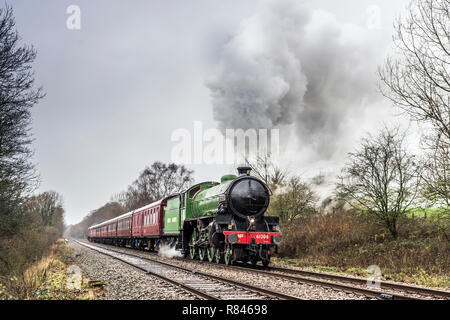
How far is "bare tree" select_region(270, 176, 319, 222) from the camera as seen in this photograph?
72.5 feet

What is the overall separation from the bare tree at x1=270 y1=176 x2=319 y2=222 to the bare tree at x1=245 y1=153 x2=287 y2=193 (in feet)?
5.40

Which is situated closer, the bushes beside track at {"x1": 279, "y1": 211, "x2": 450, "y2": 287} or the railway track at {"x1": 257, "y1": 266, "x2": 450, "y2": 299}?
the railway track at {"x1": 257, "y1": 266, "x2": 450, "y2": 299}

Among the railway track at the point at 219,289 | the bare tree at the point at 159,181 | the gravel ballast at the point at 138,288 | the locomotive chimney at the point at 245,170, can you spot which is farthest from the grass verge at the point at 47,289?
the bare tree at the point at 159,181

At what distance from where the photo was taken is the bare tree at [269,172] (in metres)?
24.5

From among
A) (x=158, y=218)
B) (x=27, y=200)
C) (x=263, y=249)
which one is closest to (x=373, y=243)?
(x=263, y=249)

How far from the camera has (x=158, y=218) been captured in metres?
22.6

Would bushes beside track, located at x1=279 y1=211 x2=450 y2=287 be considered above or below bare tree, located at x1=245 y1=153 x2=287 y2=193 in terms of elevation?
below

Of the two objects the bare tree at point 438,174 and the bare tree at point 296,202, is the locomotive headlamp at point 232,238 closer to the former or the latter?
the bare tree at point 438,174

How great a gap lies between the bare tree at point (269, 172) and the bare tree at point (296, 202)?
64.8 inches

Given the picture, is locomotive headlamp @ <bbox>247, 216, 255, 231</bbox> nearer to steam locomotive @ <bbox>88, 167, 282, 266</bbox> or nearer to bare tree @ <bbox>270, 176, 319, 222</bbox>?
steam locomotive @ <bbox>88, 167, 282, 266</bbox>

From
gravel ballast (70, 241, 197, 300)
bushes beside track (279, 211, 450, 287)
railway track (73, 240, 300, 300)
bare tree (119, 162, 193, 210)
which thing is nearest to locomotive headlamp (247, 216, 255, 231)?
bushes beside track (279, 211, 450, 287)

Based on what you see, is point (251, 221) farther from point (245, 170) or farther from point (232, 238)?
point (245, 170)

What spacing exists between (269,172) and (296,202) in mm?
3723
